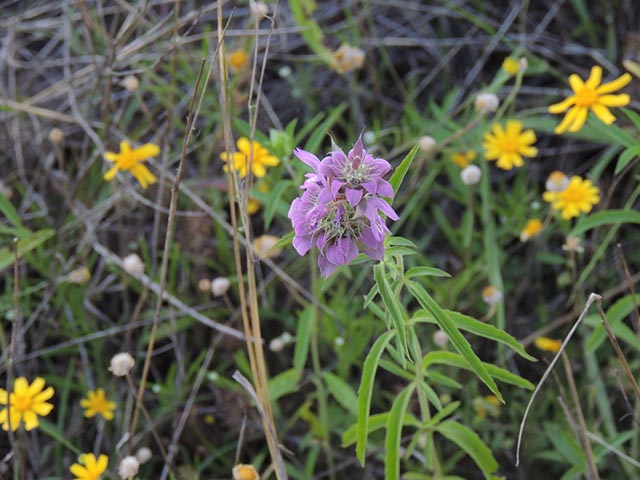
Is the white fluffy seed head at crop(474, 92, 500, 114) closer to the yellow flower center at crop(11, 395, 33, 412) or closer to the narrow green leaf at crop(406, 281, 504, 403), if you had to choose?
the narrow green leaf at crop(406, 281, 504, 403)

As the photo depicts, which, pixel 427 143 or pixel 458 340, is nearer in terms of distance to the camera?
pixel 458 340

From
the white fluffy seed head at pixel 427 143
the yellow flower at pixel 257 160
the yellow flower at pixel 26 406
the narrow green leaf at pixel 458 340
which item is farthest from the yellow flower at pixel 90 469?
the white fluffy seed head at pixel 427 143

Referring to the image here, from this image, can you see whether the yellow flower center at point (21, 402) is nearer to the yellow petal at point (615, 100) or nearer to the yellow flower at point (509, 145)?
the yellow flower at point (509, 145)

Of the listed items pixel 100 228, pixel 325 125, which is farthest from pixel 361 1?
pixel 100 228

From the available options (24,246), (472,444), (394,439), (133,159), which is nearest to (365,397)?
(394,439)

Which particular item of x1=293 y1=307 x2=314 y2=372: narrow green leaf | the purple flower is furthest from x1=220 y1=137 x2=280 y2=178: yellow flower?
the purple flower

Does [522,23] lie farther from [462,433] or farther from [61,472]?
[61,472]

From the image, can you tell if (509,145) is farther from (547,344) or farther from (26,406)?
(26,406)
